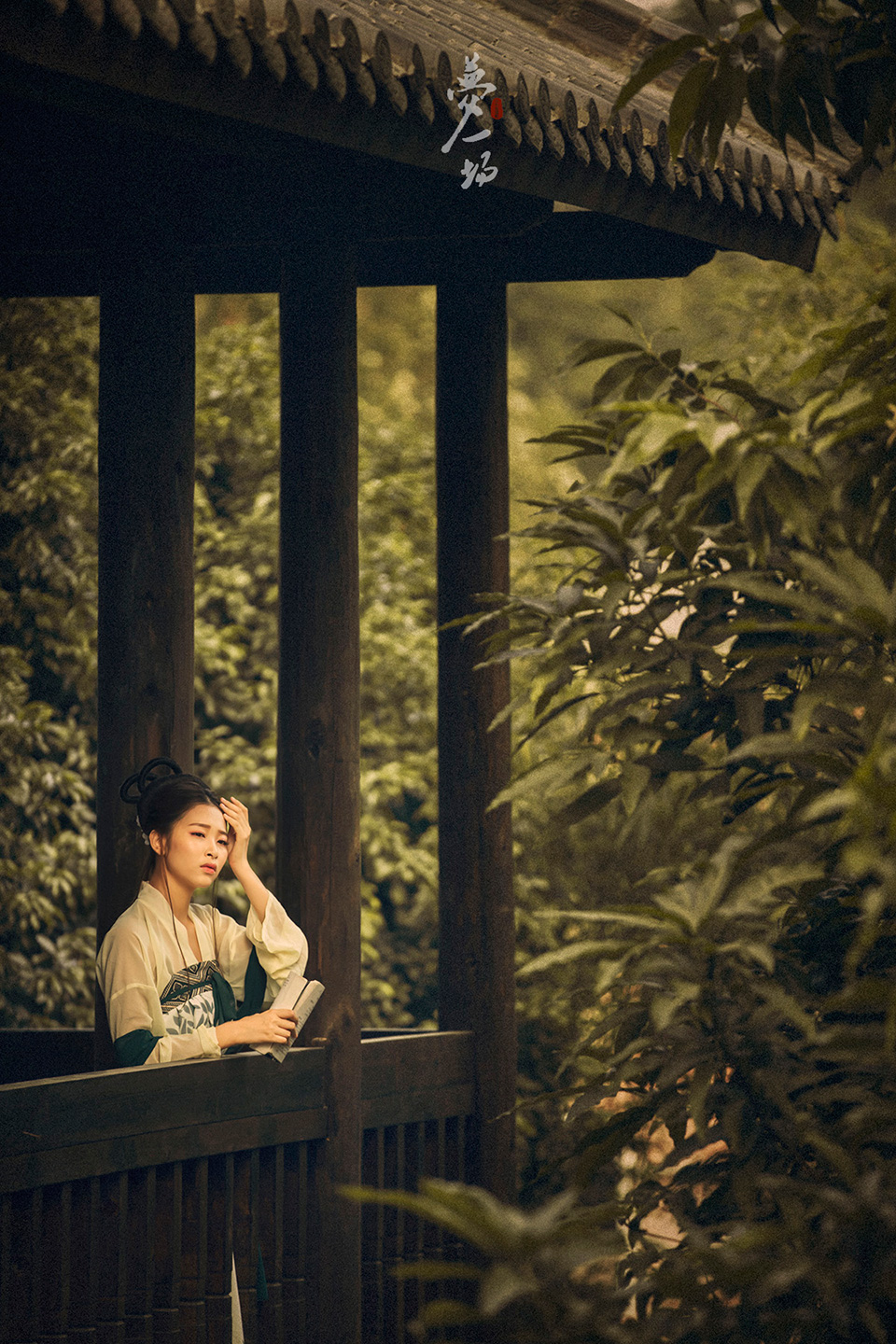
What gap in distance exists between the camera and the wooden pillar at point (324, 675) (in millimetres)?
3414

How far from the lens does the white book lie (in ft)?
10.5

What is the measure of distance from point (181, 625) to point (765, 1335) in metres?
2.37

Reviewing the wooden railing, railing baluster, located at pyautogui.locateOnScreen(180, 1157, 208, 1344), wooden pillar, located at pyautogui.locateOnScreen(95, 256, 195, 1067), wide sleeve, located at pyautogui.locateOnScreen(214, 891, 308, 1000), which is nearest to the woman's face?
wide sleeve, located at pyautogui.locateOnScreen(214, 891, 308, 1000)

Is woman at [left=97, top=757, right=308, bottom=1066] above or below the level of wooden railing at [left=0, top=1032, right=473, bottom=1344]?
above

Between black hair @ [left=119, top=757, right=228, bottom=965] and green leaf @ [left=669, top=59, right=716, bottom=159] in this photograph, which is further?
black hair @ [left=119, top=757, right=228, bottom=965]

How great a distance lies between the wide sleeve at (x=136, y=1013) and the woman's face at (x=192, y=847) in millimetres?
176

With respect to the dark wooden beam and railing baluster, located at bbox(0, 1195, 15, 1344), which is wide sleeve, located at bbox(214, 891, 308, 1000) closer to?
railing baluster, located at bbox(0, 1195, 15, 1344)

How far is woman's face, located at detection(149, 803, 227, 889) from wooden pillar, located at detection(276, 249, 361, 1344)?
0.33m

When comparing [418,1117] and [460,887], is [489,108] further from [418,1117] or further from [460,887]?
[418,1117]

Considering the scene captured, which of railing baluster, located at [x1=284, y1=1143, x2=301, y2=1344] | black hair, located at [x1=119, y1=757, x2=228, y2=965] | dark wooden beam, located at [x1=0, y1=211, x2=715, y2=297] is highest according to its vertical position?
dark wooden beam, located at [x1=0, y1=211, x2=715, y2=297]

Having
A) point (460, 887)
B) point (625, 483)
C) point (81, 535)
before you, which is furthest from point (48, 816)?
point (625, 483)

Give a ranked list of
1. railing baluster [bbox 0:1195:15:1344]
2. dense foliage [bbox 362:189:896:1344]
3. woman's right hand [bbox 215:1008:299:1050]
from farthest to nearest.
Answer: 1. woman's right hand [bbox 215:1008:299:1050]
2. railing baluster [bbox 0:1195:15:1344]
3. dense foliage [bbox 362:189:896:1344]

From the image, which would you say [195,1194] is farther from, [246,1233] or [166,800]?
[166,800]

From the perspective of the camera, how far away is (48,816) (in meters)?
6.59
